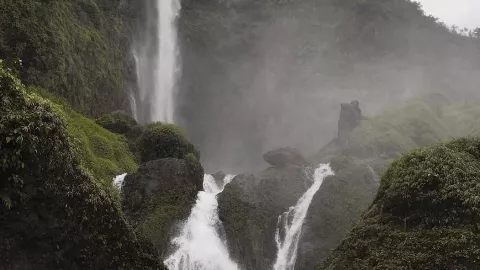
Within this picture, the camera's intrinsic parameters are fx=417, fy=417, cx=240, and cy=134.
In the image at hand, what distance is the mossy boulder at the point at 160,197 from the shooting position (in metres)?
20.5

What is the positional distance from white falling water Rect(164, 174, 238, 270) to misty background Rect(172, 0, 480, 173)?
2952 cm

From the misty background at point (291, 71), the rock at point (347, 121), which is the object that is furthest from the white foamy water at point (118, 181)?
the misty background at point (291, 71)

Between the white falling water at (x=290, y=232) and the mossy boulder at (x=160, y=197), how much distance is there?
5616 mm

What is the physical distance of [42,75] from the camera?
82.0ft

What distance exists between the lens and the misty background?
5616 centimetres

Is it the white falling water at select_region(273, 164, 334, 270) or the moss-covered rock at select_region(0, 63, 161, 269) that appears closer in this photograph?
the moss-covered rock at select_region(0, 63, 161, 269)

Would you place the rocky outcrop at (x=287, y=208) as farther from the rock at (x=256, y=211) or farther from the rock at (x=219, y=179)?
the rock at (x=219, y=179)

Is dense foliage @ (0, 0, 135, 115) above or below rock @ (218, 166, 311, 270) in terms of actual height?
above

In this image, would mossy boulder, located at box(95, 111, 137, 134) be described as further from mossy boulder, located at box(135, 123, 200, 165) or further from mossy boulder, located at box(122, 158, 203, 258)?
mossy boulder, located at box(122, 158, 203, 258)

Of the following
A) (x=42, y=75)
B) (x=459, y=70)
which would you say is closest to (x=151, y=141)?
(x=42, y=75)

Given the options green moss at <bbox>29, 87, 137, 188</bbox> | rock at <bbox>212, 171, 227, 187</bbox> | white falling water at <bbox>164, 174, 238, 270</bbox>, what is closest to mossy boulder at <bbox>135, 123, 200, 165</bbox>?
green moss at <bbox>29, 87, 137, 188</bbox>

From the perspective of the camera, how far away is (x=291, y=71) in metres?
62.7

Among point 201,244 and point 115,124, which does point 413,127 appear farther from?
point 201,244

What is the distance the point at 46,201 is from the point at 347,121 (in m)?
37.9
